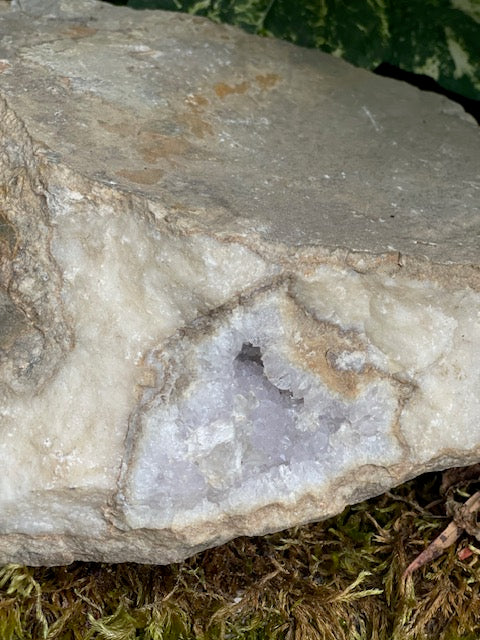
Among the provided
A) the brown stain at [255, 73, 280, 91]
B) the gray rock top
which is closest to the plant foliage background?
the gray rock top

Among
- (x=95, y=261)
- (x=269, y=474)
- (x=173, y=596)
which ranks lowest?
(x=173, y=596)

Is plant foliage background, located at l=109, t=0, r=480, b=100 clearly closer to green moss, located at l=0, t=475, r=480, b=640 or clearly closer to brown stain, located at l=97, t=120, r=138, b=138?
brown stain, located at l=97, t=120, r=138, b=138

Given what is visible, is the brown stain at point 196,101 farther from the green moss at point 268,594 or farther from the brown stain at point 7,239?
the green moss at point 268,594

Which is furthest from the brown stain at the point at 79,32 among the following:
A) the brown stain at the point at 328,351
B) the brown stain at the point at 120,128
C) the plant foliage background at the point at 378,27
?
the brown stain at the point at 328,351

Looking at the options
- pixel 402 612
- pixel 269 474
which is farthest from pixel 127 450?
pixel 402 612

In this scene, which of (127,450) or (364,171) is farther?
(364,171)

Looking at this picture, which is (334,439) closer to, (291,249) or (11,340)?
(291,249)
